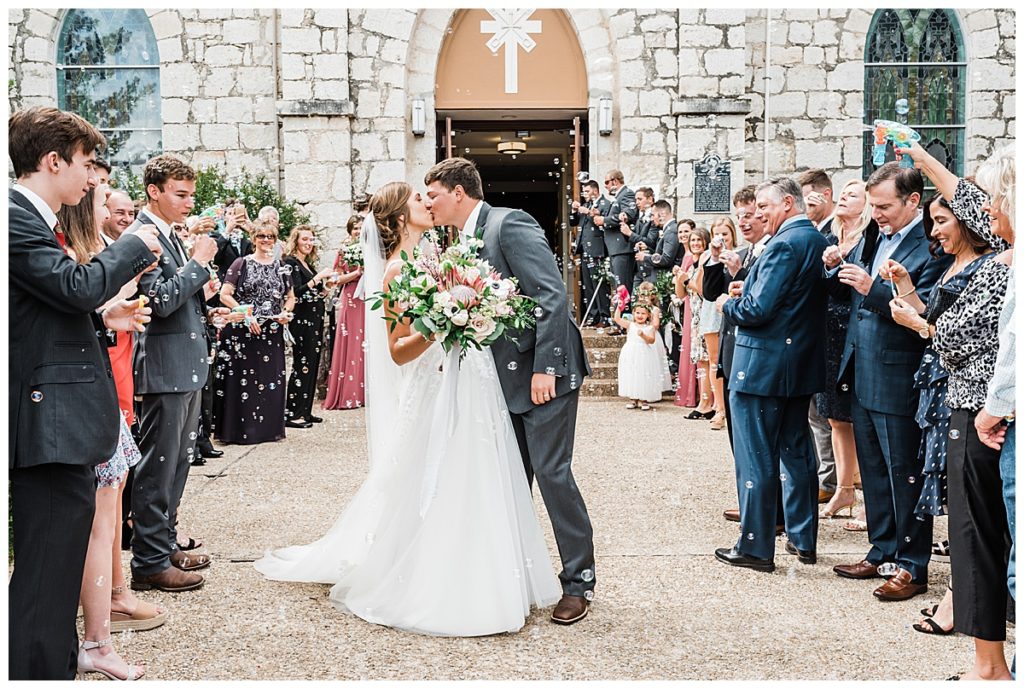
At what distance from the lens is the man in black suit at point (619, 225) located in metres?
12.0

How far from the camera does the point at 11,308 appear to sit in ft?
9.05

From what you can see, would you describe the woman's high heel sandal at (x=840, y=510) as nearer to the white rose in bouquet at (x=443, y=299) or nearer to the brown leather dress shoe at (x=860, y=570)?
the brown leather dress shoe at (x=860, y=570)

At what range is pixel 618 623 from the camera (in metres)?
3.93

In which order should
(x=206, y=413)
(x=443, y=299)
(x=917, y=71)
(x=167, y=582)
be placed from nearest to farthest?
(x=443, y=299) → (x=167, y=582) → (x=206, y=413) → (x=917, y=71)

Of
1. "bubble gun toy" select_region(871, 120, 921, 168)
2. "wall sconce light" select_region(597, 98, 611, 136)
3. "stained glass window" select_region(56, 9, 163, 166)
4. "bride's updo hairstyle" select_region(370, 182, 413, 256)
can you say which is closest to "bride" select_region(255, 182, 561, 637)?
"bride's updo hairstyle" select_region(370, 182, 413, 256)

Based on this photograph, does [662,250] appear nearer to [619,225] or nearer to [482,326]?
[619,225]

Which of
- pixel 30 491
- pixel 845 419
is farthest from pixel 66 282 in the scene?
pixel 845 419

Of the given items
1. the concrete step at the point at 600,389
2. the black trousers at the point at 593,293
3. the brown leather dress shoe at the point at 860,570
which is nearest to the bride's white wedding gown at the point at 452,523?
the brown leather dress shoe at the point at 860,570

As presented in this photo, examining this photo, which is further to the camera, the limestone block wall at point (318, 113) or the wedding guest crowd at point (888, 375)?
the limestone block wall at point (318, 113)

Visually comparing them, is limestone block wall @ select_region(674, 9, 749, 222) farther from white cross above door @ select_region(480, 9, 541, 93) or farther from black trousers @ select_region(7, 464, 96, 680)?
black trousers @ select_region(7, 464, 96, 680)

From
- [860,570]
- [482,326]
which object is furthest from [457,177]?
[860,570]

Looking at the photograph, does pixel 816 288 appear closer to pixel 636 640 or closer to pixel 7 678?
pixel 636 640

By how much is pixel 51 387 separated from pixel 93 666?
1.19 metres

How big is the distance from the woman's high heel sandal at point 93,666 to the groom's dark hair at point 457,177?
2.26 meters
